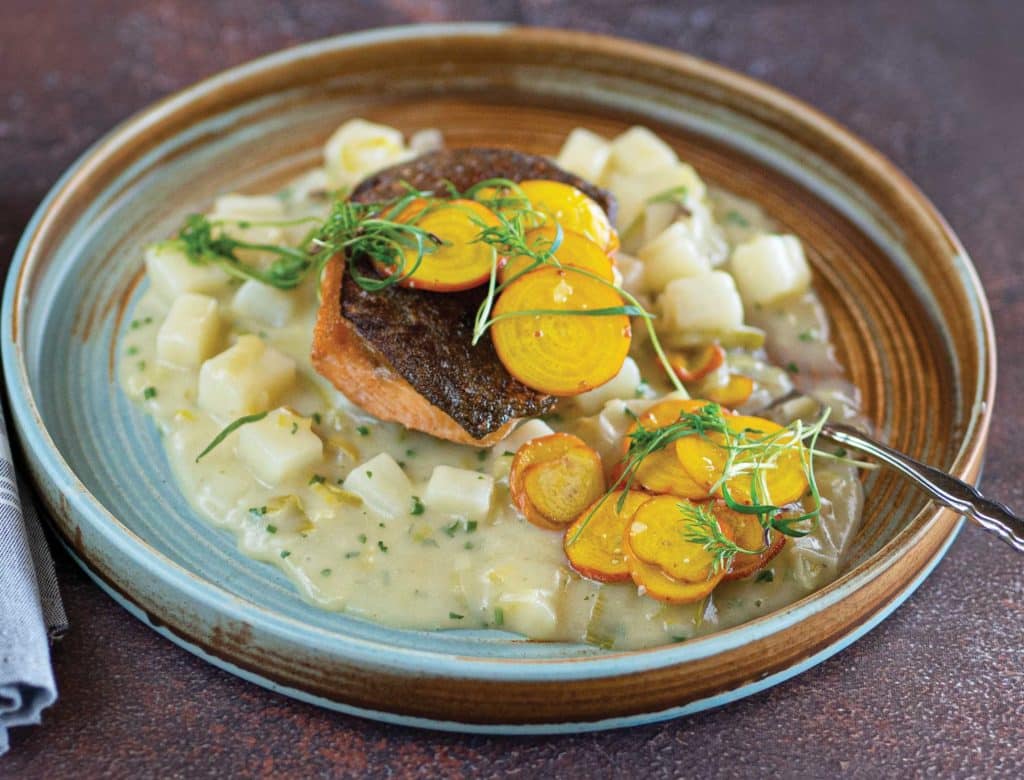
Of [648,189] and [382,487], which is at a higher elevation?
[648,189]

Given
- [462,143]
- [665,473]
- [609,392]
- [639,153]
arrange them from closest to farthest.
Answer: [665,473]
[609,392]
[639,153]
[462,143]

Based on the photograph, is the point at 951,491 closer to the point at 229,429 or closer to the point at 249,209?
the point at 229,429

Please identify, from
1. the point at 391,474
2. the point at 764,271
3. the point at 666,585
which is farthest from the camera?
the point at 764,271

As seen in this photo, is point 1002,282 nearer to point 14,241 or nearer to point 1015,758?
point 1015,758

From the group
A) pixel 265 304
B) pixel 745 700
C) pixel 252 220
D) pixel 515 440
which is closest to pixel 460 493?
pixel 515 440

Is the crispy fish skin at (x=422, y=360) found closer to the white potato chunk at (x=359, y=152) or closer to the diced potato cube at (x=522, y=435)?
the diced potato cube at (x=522, y=435)

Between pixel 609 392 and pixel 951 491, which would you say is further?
pixel 609 392

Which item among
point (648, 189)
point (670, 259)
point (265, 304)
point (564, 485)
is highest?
point (648, 189)

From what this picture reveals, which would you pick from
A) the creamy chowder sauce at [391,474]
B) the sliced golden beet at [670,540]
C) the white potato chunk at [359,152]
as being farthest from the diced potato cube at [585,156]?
the sliced golden beet at [670,540]
